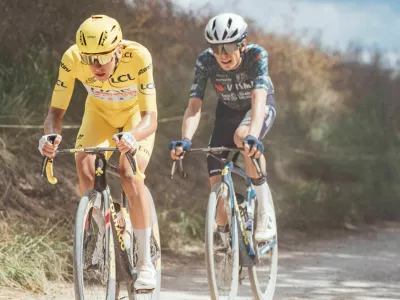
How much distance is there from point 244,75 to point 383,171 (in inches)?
358

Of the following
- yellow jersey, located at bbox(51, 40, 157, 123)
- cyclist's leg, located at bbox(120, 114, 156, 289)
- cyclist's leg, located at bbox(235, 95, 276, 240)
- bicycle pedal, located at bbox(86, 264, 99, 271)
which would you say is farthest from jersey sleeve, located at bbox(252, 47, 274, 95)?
bicycle pedal, located at bbox(86, 264, 99, 271)

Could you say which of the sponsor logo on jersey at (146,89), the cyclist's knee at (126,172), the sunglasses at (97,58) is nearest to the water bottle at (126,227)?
the cyclist's knee at (126,172)

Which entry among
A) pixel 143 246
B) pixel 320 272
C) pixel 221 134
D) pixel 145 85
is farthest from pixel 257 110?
pixel 320 272

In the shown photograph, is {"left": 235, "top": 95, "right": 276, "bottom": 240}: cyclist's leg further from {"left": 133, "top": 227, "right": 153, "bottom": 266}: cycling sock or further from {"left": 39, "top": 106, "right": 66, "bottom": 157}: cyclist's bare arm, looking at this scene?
{"left": 39, "top": 106, "right": 66, "bottom": 157}: cyclist's bare arm

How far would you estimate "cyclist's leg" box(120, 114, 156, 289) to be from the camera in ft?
18.8

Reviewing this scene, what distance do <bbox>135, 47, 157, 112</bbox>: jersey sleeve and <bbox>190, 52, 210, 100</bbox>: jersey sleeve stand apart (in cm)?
104

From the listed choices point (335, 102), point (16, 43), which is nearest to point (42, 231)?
point (16, 43)

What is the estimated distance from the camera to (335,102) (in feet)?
50.3

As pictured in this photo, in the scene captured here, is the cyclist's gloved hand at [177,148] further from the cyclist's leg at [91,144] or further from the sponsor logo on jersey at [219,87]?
the sponsor logo on jersey at [219,87]

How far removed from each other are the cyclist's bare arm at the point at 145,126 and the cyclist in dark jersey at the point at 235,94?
0.63 metres

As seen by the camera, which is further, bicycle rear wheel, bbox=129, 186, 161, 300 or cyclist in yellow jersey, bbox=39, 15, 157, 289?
bicycle rear wheel, bbox=129, 186, 161, 300

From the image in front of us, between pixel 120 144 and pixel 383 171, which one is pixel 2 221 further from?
pixel 383 171

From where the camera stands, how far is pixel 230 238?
6617mm

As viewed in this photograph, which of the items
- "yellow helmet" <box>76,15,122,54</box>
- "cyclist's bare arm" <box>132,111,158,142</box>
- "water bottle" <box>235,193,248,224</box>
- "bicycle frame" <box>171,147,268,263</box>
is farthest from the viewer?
"water bottle" <box>235,193,248,224</box>
